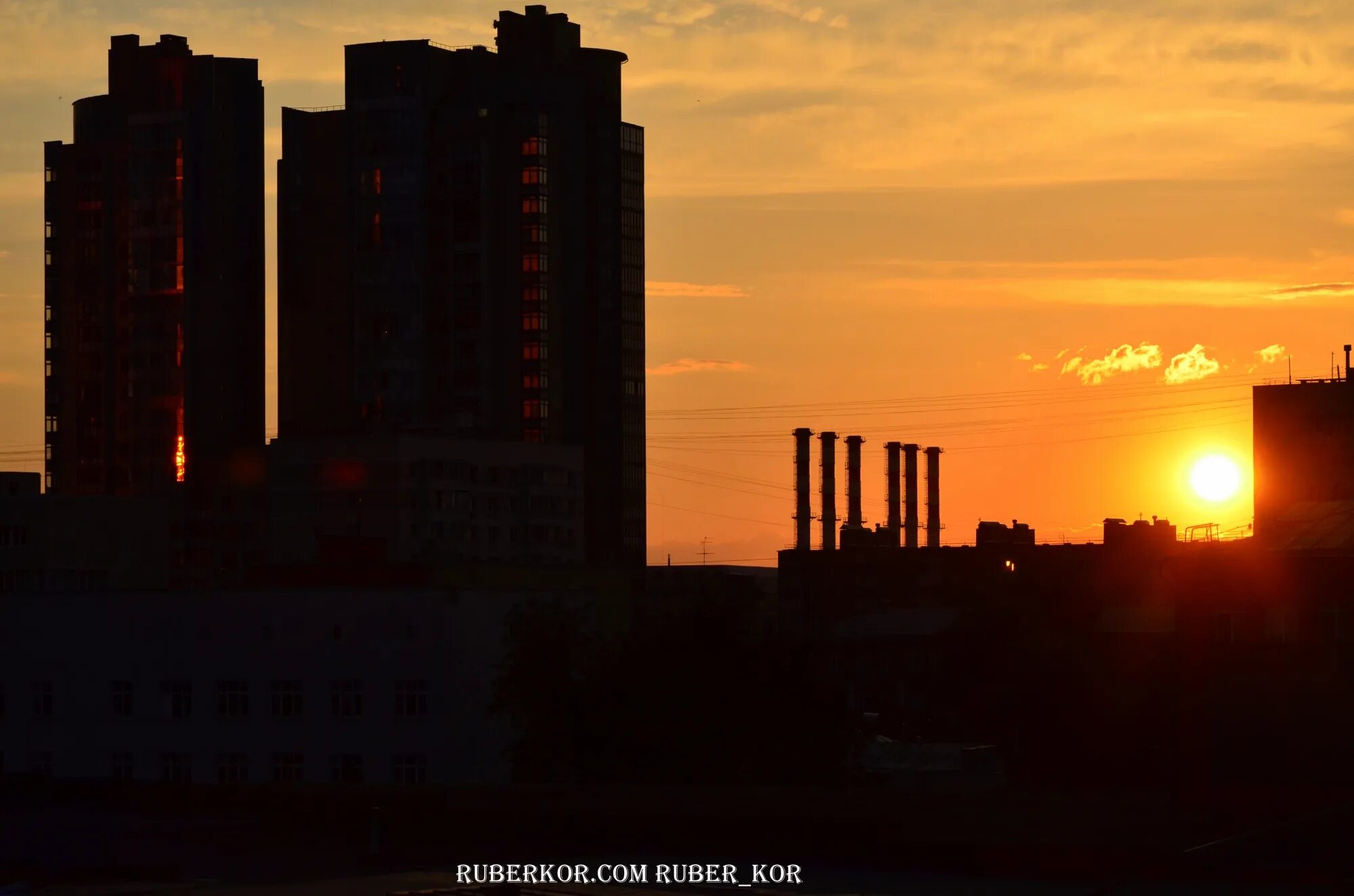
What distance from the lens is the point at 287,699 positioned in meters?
89.1

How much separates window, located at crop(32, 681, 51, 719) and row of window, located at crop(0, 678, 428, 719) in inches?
138

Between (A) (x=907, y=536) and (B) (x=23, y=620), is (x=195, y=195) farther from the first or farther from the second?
(B) (x=23, y=620)

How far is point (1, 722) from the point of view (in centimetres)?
9112

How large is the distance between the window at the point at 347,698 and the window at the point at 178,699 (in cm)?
691

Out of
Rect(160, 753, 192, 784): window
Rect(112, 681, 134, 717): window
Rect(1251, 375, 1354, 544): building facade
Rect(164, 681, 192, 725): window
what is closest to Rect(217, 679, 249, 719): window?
Rect(164, 681, 192, 725): window

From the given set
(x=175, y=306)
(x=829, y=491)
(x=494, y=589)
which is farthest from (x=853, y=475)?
(x=494, y=589)

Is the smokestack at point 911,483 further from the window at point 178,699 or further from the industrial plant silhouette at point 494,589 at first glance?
the window at point 178,699

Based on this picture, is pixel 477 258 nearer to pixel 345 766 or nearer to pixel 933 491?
pixel 933 491

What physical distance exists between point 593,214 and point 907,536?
43.7 meters

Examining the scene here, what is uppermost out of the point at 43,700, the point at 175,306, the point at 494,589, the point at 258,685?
the point at 175,306

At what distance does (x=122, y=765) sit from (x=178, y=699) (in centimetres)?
384

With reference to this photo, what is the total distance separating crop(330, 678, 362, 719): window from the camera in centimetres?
8806

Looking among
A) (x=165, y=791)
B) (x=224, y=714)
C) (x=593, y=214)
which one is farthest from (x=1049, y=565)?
(x=165, y=791)

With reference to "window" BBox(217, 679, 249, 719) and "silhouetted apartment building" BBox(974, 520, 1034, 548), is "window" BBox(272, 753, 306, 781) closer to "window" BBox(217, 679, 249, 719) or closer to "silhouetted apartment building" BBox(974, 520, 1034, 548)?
"window" BBox(217, 679, 249, 719)
